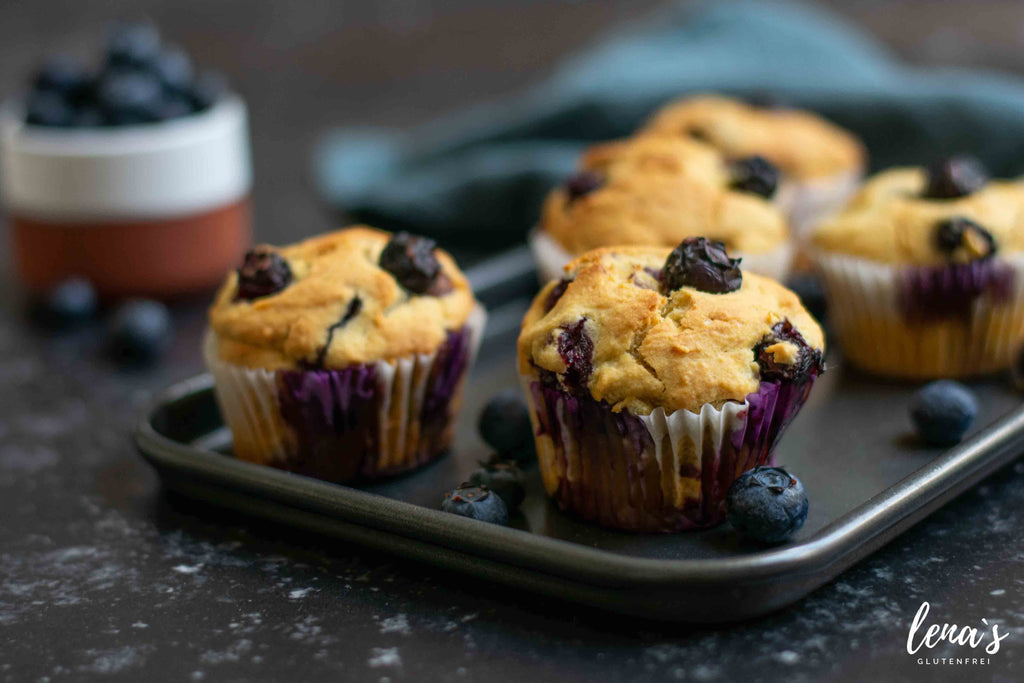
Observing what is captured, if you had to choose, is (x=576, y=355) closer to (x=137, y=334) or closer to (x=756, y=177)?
(x=756, y=177)

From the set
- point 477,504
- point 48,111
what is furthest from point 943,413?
point 48,111

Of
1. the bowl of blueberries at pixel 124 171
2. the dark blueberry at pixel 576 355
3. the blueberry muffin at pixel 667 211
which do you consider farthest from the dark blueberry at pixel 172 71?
the dark blueberry at pixel 576 355

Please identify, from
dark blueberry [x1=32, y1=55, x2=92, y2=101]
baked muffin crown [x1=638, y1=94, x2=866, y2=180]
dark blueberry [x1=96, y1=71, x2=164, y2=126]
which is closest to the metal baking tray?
baked muffin crown [x1=638, y1=94, x2=866, y2=180]

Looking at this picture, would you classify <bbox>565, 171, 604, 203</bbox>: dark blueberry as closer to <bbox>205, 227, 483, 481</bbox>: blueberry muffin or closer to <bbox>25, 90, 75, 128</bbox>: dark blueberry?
<bbox>205, 227, 483, 481</bbox>: blueberry muffin

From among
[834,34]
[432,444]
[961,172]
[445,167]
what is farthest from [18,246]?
[834,34]

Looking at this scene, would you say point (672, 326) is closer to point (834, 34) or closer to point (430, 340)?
point (430, 340)

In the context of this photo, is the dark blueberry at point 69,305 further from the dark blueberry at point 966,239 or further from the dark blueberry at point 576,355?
the dark blueberry at point 966,239
